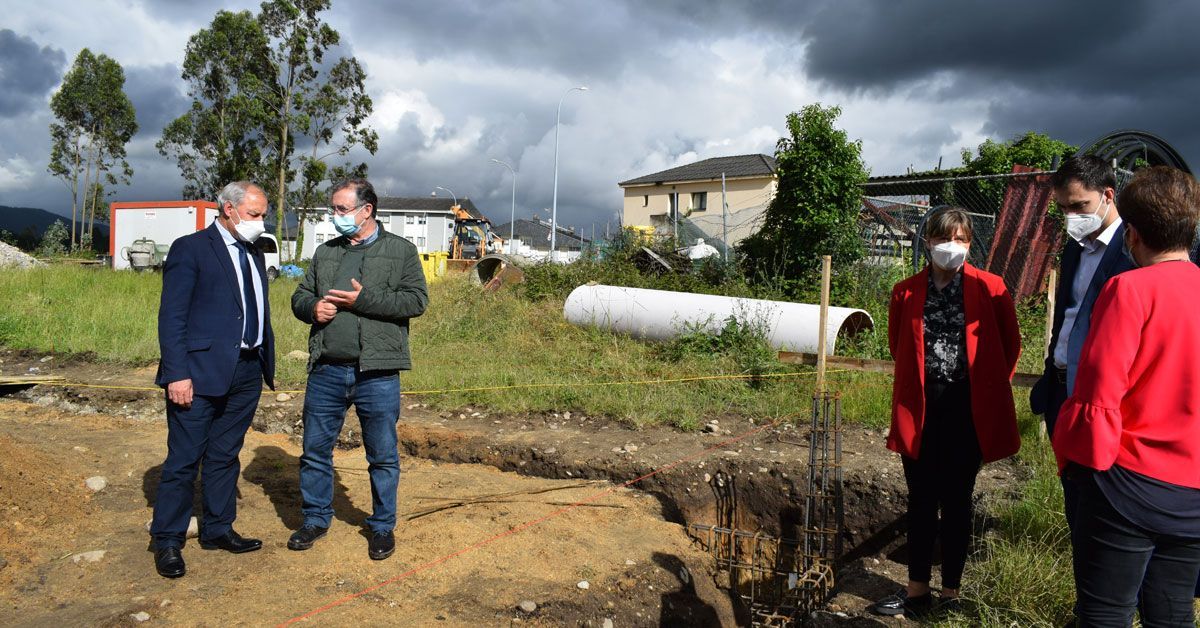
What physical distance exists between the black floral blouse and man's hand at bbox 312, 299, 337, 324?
8.84 ft

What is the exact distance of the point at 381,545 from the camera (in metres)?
3.53

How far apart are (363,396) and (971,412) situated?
9.06 feet

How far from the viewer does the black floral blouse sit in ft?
9.93

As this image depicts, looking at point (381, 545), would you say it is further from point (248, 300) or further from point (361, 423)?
point (248, 300)

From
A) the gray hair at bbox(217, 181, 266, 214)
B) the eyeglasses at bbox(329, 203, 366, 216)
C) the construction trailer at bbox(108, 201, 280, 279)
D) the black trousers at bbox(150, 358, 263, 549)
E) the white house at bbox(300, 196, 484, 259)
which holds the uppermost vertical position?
the white house at bbox(300, 196, 484, 259)

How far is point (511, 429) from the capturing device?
6.10 meters

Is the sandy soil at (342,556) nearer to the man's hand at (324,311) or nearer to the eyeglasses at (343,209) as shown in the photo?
the man's hand at (324,311)

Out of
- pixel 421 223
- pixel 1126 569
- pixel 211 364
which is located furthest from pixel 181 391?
pixel 421 223

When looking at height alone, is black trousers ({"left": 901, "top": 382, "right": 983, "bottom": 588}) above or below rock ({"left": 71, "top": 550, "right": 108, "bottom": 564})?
above

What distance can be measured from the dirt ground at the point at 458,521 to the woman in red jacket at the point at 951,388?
2.24ft

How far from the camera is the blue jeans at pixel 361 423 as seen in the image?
11.6 feet

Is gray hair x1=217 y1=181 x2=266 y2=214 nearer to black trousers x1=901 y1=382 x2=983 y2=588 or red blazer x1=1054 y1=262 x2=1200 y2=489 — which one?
black trousers x1=901 y1=382 x2=983 y2=588

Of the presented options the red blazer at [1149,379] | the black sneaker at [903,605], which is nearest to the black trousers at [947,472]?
the black sneaker at [903,605]

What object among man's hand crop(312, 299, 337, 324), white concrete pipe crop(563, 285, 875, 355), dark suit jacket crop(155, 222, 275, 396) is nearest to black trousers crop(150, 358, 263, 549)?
dark suit jacket crop(155, 222, 275, 396)
